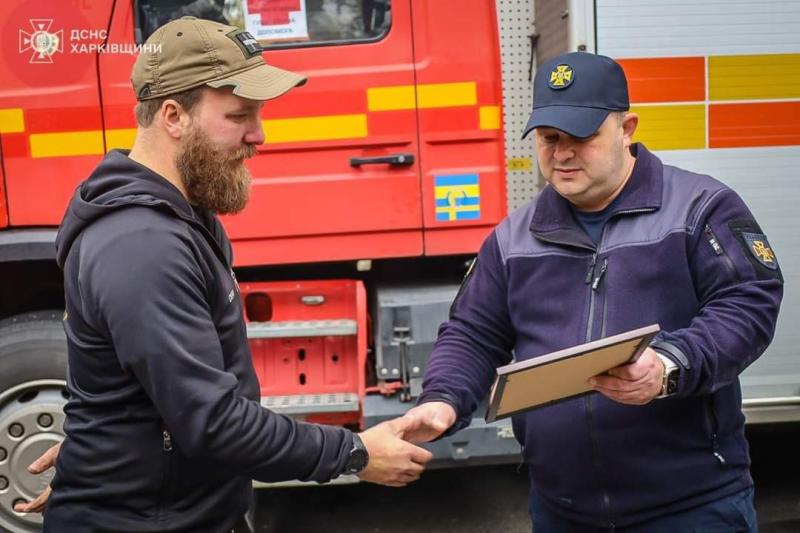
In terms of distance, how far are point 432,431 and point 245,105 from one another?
0.93 metres

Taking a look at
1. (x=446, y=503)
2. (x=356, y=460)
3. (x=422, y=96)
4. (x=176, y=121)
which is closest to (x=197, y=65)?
(x=176, y=121)

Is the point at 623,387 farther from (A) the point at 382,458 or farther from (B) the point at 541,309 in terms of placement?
(A) the point at 382,458

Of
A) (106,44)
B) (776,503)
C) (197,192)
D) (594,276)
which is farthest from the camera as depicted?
(776,503)

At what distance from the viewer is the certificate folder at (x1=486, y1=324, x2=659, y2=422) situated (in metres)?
1.66

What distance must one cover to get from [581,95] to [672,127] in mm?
1752

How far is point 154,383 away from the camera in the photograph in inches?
64.6

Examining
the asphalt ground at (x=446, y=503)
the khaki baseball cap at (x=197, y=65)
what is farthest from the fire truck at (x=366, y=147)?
the khaki baseball cap at (x=197, y=65)

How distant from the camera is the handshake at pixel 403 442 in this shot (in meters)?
2.03

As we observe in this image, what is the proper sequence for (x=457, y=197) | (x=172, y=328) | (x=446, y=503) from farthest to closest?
(x=446, y=503) < (x=457, y=197) < (x=172, y=328)

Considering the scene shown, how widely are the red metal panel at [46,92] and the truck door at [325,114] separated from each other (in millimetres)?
103

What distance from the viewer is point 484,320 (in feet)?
7.50

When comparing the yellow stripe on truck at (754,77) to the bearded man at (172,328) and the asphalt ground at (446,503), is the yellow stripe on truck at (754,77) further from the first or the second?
the bearded man at (172,328)

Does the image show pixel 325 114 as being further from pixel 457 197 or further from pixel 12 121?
pixel 12 121

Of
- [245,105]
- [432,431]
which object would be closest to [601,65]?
[245,105]
